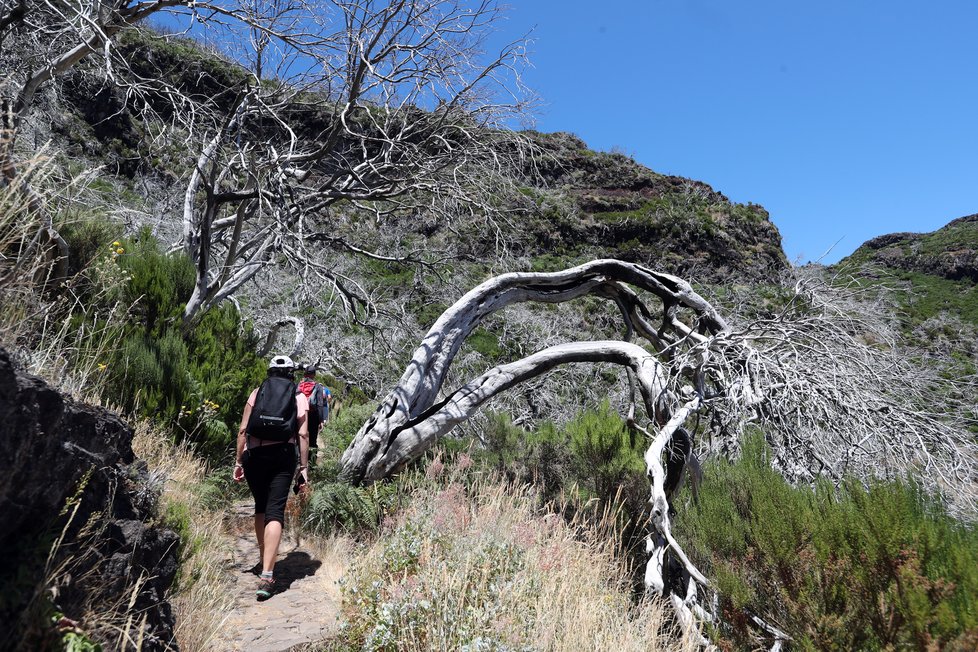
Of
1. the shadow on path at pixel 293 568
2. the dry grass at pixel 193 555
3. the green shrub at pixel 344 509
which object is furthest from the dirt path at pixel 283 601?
the green shrub at pixel 344 509

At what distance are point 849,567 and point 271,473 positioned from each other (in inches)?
148

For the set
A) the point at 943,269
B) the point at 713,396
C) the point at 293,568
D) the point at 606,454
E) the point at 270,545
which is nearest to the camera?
the point at 270,545

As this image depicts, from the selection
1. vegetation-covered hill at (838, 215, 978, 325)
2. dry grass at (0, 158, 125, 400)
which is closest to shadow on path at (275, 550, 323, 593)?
dry grass at (0, 158, 125, 400)

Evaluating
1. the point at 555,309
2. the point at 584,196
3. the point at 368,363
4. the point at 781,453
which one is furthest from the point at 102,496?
the point at 584,196

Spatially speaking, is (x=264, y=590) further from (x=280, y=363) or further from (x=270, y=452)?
(x=280, y=363)

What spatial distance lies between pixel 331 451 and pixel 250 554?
1.87 metres

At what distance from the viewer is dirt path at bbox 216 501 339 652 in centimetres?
345

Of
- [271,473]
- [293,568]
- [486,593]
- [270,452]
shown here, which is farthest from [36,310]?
[486,593]

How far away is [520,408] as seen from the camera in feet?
36.3

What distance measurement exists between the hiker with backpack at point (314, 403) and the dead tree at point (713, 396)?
2.60 feet

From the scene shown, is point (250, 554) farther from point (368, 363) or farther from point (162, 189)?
point (162, 189)

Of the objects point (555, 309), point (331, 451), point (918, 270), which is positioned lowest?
point (331, 451)

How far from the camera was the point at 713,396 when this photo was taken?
17.6 ft

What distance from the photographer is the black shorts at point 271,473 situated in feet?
14.4
